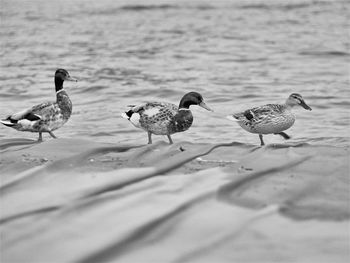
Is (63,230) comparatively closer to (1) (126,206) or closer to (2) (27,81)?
(1) (126,206)

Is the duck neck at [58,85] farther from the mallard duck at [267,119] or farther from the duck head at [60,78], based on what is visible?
the mallard duck at [267,119]

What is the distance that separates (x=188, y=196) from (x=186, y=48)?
17141mm

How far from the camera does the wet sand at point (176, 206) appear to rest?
5023mm

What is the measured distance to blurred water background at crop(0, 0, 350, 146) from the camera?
13586 millimetres

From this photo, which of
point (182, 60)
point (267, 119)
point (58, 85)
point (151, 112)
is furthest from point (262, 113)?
point (182, 60)

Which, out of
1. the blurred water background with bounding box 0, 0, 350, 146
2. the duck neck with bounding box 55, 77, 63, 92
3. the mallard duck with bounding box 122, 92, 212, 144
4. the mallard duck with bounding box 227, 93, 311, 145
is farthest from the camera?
the blurred water background with bounding box 0, 0, 350, 146

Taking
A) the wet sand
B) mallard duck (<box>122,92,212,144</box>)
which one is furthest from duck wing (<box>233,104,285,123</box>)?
the wet sand

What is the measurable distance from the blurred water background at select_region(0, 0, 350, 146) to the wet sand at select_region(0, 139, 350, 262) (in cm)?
430

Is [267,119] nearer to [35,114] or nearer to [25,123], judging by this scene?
[35,114]

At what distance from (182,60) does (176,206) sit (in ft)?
50.2

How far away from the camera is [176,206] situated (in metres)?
5.75

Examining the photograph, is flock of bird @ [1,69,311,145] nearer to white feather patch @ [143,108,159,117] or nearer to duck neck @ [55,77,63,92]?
white feather patch @ [143,108,159,117]

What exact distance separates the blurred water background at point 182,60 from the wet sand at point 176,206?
14.1 feet

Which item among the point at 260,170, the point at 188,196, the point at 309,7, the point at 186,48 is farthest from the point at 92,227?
the point at 309,7
